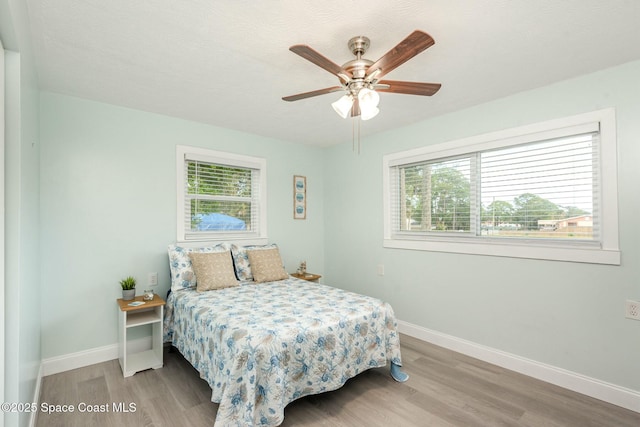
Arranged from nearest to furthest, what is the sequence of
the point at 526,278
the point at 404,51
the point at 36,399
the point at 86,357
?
the point at 404,51
the point at 36,399
the point at 526,278
the point at 86,357

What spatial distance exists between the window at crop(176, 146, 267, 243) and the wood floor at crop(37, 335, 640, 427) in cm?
145

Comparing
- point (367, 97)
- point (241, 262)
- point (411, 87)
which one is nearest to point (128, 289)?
→ point (241, 262)

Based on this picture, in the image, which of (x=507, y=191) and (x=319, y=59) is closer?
(x=319, y=59)

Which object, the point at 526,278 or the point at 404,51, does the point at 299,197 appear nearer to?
the point at 526,278

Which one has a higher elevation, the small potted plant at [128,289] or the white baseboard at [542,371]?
the small potted plant at [128,289]

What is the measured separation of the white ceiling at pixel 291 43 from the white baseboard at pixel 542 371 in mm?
2320

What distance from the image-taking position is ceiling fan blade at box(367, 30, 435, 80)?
4.85 ft

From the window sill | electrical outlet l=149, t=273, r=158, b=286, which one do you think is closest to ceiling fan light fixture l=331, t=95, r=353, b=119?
the window sill

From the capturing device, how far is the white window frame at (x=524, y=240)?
2291mm

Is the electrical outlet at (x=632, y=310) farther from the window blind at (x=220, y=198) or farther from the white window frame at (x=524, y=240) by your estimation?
the window blind at (x=220, y=198)

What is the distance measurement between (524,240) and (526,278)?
333 millimetres

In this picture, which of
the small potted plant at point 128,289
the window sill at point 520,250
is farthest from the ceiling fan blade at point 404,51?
the small potted plant at point 128,289

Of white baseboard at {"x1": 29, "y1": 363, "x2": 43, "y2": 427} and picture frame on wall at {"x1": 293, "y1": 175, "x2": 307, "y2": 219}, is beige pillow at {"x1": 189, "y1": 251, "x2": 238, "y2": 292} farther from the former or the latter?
picture frame on wall at {"x1": 293, "y1": 175, "x2": 307, "y2": 219}

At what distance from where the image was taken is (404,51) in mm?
1604
